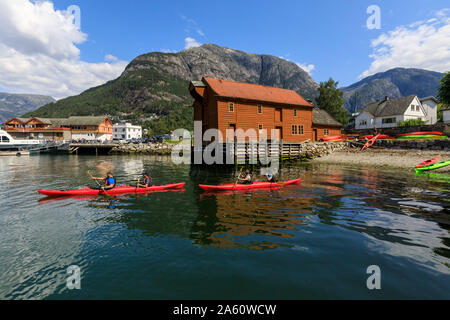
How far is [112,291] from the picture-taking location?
5.53 meters

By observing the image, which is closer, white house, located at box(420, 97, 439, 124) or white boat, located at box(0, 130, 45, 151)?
white boat, located at box(0, 130, 45, 151)

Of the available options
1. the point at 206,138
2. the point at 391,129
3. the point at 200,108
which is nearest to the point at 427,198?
the point at 206,138

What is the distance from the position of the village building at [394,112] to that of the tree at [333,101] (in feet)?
17.5

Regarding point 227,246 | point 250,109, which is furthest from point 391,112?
point 227,246

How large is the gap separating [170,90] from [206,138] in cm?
16774

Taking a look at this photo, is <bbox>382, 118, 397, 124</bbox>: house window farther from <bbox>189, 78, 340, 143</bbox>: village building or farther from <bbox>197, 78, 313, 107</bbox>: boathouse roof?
<bbox>197, 78, 313, 107</bbox>: boathouse roof

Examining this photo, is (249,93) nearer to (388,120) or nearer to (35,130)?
(388,120)

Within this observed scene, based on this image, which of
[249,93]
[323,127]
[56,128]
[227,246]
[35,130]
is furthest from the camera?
[56,128]

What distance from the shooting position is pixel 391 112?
186 ft

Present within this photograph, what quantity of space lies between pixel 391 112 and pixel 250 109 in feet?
147

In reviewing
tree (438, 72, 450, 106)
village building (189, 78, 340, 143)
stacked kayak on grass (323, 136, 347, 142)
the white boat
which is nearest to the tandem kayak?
village building (189, 78, 340, 143)

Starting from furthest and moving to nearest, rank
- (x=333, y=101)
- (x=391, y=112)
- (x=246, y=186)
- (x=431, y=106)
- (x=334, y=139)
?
(x=431, y=106) < (x=333, y=101) < (x=391, y=112) < (x=334, y=139) < (x=246, y=186)

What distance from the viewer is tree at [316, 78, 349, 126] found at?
62406 millimetres

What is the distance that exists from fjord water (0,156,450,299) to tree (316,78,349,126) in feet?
175
